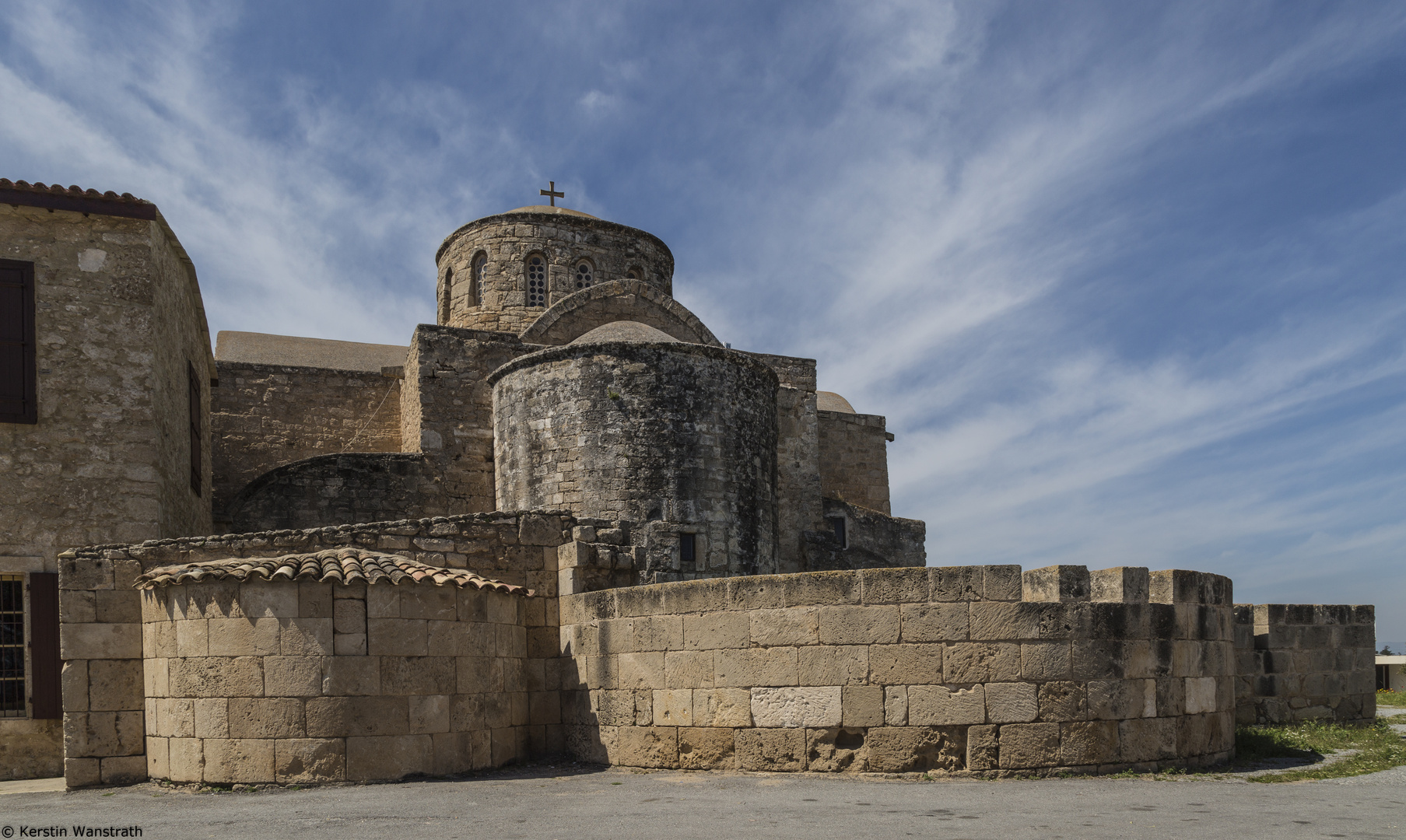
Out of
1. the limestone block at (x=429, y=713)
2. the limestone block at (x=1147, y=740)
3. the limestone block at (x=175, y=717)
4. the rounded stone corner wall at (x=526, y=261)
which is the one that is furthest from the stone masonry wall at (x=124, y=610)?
the rounded stone corner wall at (x=526, y=261)

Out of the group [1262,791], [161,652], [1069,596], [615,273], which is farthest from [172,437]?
[615,273]

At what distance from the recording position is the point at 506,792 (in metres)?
7.13

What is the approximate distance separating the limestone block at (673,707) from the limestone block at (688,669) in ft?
0.19

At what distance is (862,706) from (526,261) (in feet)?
50.6

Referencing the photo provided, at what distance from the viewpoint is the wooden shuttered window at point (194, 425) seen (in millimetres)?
11797

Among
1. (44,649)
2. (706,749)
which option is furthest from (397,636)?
(44,649)

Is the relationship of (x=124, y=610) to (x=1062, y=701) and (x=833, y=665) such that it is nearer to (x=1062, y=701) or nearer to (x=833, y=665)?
(x=833, y=665)

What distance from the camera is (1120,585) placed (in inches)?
289

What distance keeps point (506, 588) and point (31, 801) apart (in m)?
3.64

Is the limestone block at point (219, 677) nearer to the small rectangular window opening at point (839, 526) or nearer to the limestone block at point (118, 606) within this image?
the limestone block at point (118, 606)

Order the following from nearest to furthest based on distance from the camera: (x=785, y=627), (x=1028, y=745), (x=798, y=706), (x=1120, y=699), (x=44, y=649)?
(x=1028, y=745), (x=1120, y=699), (x=798, y=706), (x=785, y=627), (x=44, y=649)

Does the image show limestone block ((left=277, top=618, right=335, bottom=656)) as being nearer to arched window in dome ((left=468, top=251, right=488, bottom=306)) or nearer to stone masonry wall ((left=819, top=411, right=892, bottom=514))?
arched window in dome ((left=468, top=251, right=488, bottom=306))

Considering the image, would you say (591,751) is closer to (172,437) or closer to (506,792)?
(506,792)

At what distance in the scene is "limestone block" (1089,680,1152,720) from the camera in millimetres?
7098
